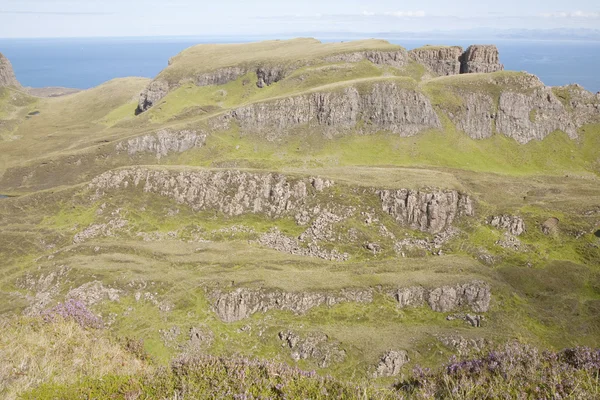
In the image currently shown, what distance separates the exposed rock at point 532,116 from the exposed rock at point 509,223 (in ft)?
184

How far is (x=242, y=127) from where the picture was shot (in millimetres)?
121750

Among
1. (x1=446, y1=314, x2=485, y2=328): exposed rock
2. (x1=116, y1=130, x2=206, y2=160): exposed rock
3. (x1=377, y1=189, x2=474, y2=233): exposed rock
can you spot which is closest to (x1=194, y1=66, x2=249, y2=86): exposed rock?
(x1=116, y1=130, x2=206, y2=160): exposed rock

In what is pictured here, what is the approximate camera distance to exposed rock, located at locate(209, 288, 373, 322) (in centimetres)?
5838

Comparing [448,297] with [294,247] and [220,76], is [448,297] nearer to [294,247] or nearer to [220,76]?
[294,247]

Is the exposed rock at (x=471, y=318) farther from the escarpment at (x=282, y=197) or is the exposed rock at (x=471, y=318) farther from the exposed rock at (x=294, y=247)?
the escarpment at (x=282, y=197)

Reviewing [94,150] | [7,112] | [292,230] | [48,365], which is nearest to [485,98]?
[292,230]

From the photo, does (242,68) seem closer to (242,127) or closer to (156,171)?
(242,127)

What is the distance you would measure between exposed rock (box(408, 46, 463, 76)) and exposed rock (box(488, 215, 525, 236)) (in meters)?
114

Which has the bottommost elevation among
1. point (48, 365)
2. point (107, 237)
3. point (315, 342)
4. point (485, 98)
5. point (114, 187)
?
point (315, 342)

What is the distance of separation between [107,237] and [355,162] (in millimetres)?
67345

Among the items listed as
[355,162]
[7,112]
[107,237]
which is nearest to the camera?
[107,237]

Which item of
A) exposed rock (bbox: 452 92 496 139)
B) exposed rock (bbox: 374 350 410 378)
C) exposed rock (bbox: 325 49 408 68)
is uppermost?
exposed rock (bbox: 325 49 408 68)

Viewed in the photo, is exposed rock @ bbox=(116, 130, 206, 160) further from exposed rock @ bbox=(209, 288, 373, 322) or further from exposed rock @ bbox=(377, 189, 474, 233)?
exposed rock @ bbox=(209, 288, 373, 322)

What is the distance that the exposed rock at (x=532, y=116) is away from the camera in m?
122
